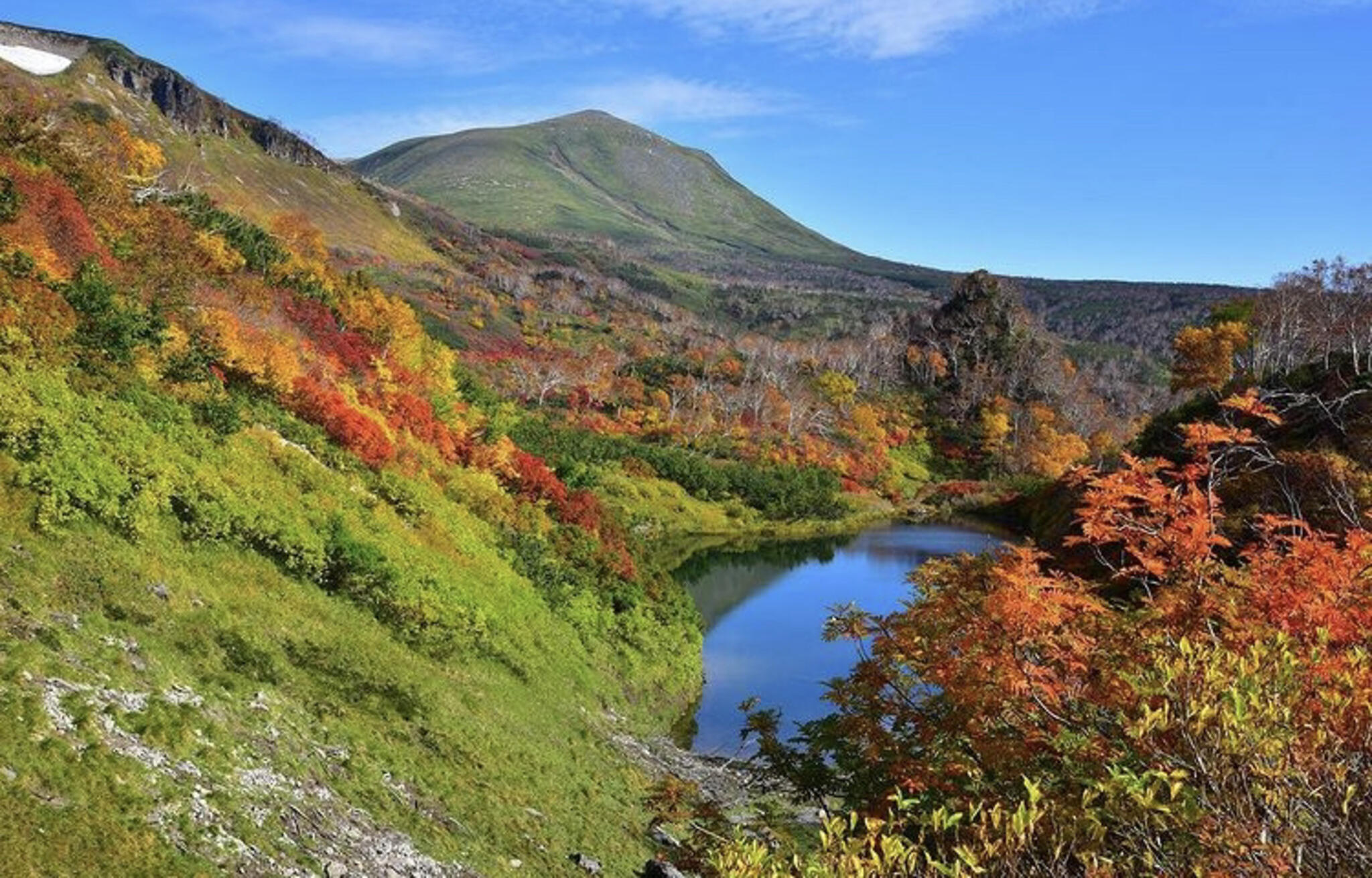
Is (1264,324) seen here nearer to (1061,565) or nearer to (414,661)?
(1061,565)

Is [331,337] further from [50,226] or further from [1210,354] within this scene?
[1210,354]

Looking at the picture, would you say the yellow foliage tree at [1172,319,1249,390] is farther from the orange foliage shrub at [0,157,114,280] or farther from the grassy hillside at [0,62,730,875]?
the orange foliage shrub at [0,157,114,280]

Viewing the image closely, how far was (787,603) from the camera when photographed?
181ft

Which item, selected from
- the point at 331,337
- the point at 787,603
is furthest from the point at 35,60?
the point at 787,603

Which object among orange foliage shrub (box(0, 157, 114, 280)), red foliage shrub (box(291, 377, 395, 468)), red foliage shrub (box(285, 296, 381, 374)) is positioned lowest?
red foliage shrub (box(291, 377, 395, 468))

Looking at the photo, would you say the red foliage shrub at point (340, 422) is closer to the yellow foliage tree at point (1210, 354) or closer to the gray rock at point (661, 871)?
the gray rock at point (661, 871)

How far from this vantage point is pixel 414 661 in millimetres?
23047

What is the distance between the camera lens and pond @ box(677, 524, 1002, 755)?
36.8 meters

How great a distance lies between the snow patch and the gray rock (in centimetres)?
20107

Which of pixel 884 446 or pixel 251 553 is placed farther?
pixel 884 446

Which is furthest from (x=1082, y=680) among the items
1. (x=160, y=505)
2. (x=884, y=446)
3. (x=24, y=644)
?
(x=884, y=446)

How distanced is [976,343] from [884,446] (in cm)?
4334

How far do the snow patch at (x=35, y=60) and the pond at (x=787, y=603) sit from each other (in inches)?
6950

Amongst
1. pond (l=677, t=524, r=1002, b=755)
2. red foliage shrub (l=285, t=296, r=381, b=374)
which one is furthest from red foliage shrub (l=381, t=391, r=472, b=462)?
pond (l=677, t=524, r=1002, b=755)
